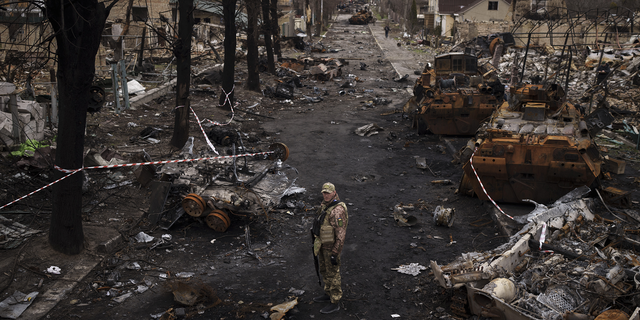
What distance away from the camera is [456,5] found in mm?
51969

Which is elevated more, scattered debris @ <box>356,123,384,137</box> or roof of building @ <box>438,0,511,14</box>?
roof of building @ <box>438,0,511,14</box>

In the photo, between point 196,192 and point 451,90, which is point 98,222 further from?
point 451,90

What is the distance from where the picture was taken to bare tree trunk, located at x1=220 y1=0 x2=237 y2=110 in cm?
1670

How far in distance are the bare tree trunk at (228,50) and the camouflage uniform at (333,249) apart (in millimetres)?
11971

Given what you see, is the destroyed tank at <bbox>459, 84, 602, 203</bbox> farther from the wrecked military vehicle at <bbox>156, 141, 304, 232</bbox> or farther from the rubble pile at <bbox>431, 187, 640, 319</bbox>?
the wrecked military vehicle at <bbox>156, 141, 304, 232</bbox>

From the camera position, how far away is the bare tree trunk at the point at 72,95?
6.36 meters

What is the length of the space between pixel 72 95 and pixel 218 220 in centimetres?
296

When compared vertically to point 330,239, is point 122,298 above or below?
below

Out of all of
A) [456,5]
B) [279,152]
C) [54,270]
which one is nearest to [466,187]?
[279,152]

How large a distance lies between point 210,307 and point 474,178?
559cm

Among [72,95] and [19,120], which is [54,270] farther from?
[19,120]

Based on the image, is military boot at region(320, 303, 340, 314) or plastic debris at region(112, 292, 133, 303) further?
plastic debris at region(112, 292, 133, 303)

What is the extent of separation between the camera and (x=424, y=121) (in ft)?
50.3

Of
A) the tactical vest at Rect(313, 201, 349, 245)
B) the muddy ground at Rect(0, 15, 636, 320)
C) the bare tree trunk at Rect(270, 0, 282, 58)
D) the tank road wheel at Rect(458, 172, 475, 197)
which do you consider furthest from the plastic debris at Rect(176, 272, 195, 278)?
the bare tree trunk at Rect(270, 0, 282, 58)
